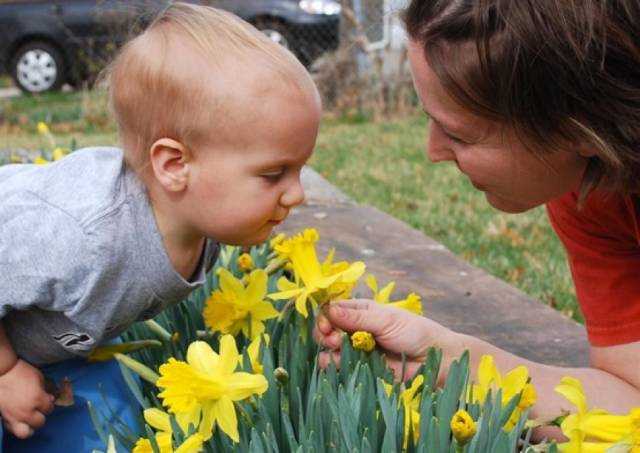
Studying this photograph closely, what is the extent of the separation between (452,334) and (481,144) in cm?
34

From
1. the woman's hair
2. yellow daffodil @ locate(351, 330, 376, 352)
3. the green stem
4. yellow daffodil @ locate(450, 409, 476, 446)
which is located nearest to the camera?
yellow daffodil @ locate(450, 409, 476, 446)

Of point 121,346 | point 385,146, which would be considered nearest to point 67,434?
point 121,346

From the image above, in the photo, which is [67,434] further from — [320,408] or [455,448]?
[455,448]

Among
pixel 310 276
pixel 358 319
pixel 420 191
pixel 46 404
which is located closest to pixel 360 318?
pixel 358 319

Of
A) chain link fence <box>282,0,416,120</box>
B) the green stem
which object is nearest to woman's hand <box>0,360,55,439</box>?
the green stem

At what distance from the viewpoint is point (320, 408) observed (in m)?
1.35

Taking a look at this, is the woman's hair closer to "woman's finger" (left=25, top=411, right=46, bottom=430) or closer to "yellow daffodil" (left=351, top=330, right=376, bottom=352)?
"yellow daffodil" (left=351, top=330, right=376, bottom=352)

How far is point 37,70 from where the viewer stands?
1136 centimetres

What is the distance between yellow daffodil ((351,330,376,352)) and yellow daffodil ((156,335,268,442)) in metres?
0.23

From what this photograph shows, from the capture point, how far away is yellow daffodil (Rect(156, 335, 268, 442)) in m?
1.28

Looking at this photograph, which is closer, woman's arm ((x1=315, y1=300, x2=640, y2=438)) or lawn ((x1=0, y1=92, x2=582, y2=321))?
woman's arm ((x1=315, y1=300, x2=640, y2=438))

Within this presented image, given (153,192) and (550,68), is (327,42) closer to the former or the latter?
(153,192)

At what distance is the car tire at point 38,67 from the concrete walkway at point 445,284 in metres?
8.36

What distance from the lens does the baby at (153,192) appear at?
5.10 ft
